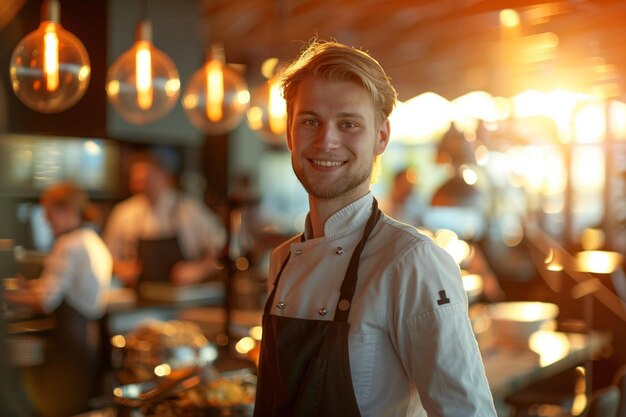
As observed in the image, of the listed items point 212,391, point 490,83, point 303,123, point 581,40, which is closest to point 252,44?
point 490,83

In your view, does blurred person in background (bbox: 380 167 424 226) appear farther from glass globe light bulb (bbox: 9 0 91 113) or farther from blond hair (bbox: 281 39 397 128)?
blond hair (bbox: 281 39 397 128)

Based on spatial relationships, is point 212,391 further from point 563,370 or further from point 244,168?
point 244,168

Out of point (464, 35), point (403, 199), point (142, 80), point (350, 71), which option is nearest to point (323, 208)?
point (350, 71)

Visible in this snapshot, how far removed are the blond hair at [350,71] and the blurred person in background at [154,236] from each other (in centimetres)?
437

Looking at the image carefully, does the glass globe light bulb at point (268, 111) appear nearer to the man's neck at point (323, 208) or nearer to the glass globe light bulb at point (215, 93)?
the glass globe light bulb at point (215, 93)

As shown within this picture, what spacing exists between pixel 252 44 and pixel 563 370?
4000 millimetres

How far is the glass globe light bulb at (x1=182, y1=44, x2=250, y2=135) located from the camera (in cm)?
418

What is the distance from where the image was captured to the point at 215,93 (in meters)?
4.19

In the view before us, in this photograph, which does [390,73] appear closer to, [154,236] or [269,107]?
[154,236]

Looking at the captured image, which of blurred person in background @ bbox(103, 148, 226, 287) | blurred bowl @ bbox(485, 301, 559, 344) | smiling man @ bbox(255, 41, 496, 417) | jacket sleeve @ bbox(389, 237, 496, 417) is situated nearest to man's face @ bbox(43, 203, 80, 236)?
blurred person in background @ bbox(103, 148, 226, 287)

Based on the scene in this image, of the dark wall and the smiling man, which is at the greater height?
the dark wall

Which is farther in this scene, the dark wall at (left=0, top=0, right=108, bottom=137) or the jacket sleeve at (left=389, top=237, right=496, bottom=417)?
the dark wall at (left=0, top=0, right=108, bottom=137)

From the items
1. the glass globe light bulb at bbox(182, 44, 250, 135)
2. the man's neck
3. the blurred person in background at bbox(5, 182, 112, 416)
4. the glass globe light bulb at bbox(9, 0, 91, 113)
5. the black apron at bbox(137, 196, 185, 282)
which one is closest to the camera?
the man's neck

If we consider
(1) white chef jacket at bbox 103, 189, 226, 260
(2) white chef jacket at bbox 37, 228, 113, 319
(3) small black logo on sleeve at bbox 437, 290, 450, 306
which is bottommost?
(2) white chef jacket at bbox 37, 228, 113, 319
